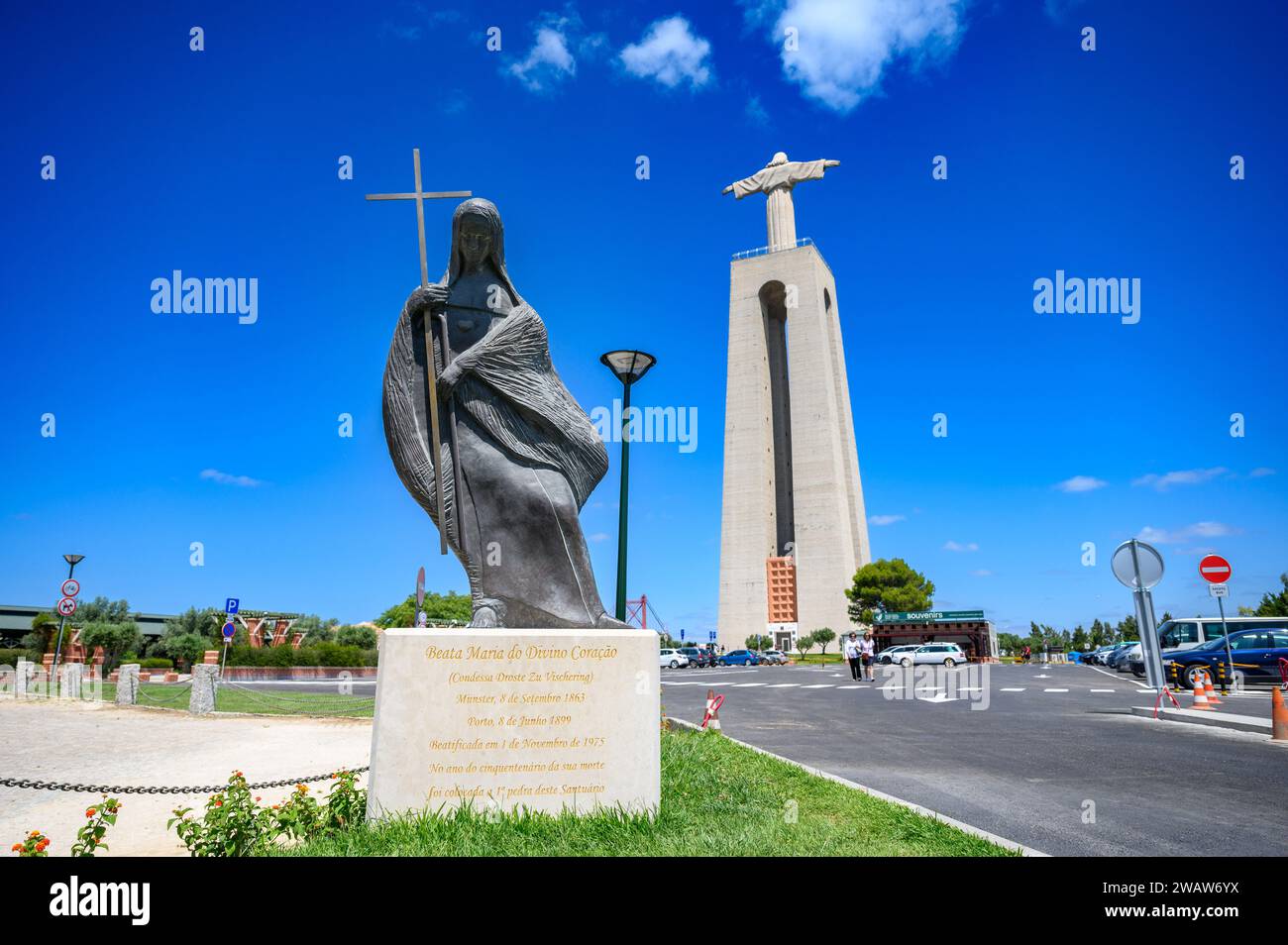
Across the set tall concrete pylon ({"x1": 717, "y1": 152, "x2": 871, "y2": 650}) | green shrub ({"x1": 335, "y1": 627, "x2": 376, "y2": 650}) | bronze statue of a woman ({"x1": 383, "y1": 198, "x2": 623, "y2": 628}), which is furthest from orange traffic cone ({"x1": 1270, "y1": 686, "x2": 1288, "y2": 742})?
tall concrete pylon ({"x1": 717, "y1": 152, "x2": 871, "y2": 650})

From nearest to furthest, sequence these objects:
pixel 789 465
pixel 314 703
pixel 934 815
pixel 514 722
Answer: pixel 514 722 → pixel 934 815 → pixel 314 703 → pixel 789 465

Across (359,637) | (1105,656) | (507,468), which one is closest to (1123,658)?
(1105,656)

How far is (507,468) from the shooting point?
18.9 ft

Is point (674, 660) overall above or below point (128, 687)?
below

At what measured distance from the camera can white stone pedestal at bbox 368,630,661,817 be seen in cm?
472

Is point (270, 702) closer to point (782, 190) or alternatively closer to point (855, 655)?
point (855, 655)

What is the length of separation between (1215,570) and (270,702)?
71.9 ft

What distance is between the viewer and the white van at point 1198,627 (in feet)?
89.7

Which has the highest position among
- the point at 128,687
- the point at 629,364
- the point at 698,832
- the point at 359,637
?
the point at 629,364

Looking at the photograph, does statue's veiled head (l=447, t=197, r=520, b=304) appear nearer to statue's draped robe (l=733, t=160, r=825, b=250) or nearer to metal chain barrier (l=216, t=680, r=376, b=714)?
metal chain barrier (l=216, t=680, r=376, b=714)

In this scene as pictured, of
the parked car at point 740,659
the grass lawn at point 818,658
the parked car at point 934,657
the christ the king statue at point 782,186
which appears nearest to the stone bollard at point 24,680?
the parked car at point 934,657

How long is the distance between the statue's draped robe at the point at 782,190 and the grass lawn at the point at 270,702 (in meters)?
56.2
